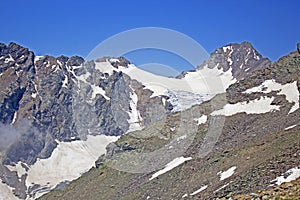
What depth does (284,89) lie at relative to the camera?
10075 centimetres

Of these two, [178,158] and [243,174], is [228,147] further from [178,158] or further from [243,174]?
[243,174]

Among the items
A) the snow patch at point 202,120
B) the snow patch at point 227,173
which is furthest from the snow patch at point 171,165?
the snow patch at point 202,120

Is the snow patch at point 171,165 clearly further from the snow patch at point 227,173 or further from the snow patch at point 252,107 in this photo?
the snow patch at point 252,107

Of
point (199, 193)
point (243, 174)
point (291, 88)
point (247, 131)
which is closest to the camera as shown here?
point (243, 174)

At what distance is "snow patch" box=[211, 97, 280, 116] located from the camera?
96625mm

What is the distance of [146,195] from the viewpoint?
78.8 metres

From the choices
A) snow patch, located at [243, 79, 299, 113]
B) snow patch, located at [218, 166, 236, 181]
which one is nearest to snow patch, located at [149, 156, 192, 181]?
snow patch, located at [218, 166, 236, 181]

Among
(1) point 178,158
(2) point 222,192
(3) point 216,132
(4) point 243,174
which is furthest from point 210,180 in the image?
(3) point 216,132

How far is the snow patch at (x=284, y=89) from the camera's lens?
93438mm

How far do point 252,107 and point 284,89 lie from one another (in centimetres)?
700

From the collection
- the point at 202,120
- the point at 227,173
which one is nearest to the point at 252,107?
the point at 202,120

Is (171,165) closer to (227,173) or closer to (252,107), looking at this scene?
(227,173)

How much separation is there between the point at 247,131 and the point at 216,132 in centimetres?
1322

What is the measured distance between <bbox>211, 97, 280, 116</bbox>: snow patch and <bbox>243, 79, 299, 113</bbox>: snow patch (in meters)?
2.78
